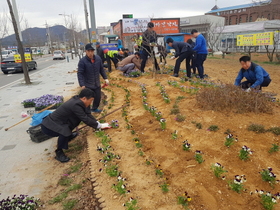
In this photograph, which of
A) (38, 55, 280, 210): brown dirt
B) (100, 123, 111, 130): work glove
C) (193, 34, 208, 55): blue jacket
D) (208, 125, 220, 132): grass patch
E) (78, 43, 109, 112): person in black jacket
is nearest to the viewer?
(38, 55, 280, 210): brown dirt

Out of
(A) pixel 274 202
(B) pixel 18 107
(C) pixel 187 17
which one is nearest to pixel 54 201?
(A) pixel 274 202

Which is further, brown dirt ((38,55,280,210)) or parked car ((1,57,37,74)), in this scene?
parked car ((1,57,37,74))

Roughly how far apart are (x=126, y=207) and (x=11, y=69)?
19.0 meters

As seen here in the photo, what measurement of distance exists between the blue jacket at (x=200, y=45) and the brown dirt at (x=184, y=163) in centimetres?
353

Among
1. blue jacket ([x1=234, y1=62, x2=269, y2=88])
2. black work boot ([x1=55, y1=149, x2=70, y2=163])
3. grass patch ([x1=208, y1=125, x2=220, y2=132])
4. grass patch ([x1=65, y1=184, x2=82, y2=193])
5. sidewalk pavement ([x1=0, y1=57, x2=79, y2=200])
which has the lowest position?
sidewalk pavement ([x1=0, y1=57, x2=79, y2=200])

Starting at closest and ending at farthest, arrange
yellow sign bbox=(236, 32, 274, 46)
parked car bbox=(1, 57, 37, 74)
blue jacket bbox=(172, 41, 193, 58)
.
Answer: blue jacket bbox=(172, 41, 193, 58), yellow sign bbox=(236, 32, 274, 46), parked car bbox=(1, 57, 37, 74)

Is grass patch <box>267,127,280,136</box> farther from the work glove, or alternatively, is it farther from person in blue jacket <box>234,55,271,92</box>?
the work glove

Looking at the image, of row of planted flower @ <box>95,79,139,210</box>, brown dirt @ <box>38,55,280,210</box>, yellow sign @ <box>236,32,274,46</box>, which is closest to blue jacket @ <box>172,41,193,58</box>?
brown dirt @ <box>38,55,280,210</box>

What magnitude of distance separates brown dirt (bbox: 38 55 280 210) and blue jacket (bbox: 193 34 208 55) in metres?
3.53

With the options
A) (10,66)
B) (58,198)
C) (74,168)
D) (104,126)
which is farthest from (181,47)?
(10,66)

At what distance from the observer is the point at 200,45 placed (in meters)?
7.72

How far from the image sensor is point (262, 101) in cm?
414

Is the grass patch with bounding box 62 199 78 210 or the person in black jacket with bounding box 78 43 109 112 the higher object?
the person in black jacket with bounding box 78 43 109 112

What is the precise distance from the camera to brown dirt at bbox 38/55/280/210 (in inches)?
100
